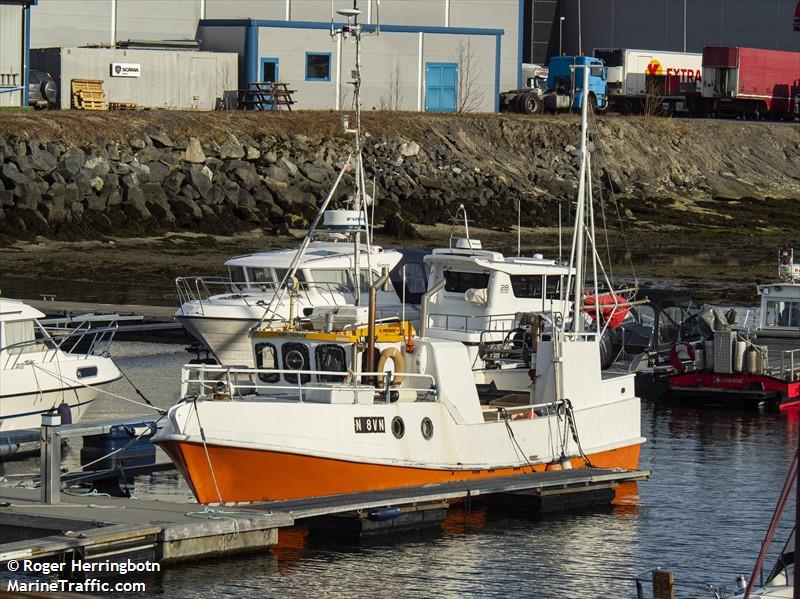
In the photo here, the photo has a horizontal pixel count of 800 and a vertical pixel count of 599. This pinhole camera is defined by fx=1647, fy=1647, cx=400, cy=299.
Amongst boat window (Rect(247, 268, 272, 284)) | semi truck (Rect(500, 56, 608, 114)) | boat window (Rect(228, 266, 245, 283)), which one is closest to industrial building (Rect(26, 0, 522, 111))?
semi truck (Rect(500, 56, 608, 114))

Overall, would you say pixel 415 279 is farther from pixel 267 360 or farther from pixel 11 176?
pixel 11 176

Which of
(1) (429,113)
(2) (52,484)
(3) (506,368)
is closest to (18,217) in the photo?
(1) (429,113)

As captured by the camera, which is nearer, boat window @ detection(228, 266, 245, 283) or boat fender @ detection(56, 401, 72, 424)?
boat fender @ detection(56, 401, 72, 424)

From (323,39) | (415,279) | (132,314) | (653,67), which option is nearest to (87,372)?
(415,279)

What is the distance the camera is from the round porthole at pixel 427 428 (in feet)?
66.8

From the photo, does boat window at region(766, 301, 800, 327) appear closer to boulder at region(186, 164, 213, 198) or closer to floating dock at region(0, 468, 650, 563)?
floating dock at region(0, 468, 650, 563)

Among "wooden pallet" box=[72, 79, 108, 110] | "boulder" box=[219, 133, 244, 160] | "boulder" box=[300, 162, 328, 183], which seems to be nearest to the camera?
"boulder" box=[219, 133, 244, 160]

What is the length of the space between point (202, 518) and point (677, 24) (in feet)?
243

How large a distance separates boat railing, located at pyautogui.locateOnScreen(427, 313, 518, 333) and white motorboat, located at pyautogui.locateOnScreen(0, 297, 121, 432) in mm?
6929

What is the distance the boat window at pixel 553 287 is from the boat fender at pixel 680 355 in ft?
8.80

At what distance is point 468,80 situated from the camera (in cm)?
6875

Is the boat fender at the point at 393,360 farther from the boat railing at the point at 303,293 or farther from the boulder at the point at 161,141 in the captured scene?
the boulder at the point at 161,141

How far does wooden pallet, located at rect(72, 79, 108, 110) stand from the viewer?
59.1 meters

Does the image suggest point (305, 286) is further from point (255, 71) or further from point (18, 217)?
point (255, 71)
